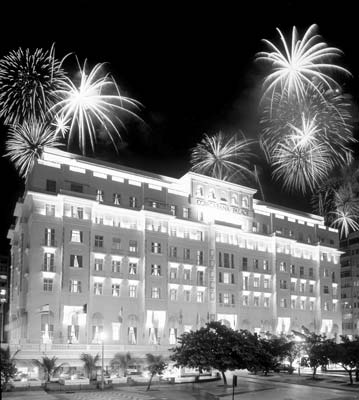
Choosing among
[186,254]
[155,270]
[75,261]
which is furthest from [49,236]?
[186,254]

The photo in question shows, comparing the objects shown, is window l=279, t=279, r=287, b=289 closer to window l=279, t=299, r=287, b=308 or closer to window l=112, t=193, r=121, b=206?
window l=279, t=299, r=287, b=308

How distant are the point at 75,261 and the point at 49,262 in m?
3.60

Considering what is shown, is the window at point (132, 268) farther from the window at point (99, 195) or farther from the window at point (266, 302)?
the window at point (266, 302)

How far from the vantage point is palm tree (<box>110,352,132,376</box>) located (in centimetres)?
6862

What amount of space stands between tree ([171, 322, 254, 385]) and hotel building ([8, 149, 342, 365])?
56.2 ft

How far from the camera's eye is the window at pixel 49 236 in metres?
71.9

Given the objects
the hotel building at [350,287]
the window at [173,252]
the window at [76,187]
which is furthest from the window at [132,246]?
the hotel building at [350,287]

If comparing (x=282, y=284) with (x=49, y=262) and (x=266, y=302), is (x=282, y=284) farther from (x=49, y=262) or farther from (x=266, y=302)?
(x=49, y=262)

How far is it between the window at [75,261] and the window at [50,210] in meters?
6.25

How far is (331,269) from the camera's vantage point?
110 metres

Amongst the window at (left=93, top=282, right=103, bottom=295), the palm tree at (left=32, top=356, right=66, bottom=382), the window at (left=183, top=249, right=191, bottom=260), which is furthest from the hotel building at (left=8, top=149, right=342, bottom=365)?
the palm tree at (left=32, top=356, right=66, bottom=382)

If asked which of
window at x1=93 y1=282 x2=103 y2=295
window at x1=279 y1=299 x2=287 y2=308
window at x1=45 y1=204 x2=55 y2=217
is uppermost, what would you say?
window at x1=45 y1=204 x2=55 y2=217

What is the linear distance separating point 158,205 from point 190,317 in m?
18.3

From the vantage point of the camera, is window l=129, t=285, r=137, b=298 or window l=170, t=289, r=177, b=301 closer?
window l=129, t=285, r=137, b=298
